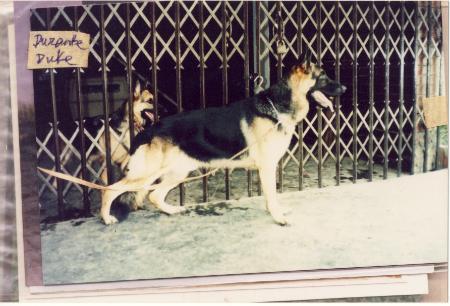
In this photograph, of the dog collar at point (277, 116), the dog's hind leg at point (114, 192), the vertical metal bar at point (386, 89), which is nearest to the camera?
the dog's hind leg at point (114, 192)

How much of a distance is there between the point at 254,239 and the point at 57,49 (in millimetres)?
1651

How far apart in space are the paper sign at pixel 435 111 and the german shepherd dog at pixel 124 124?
189 centimetres

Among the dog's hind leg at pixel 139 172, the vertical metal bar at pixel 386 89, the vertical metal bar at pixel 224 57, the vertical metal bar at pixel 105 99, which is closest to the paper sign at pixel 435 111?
the vertical metal bar at pixel 386 89

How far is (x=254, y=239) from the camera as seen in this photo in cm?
251

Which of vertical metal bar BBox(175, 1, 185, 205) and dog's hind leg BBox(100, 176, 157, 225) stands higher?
vertical metal bar BBox(175, 1, 185, 205)

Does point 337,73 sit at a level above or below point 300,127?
above

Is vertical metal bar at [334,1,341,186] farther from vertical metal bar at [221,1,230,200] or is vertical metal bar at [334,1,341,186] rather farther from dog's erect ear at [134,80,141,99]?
dog's erect ear at [134,80,141,99]

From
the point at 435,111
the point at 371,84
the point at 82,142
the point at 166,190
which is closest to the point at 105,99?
the point at 82,142

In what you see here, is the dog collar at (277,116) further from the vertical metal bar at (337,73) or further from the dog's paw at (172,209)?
the dog's paw at (172,209)

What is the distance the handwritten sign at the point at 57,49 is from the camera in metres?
2.27

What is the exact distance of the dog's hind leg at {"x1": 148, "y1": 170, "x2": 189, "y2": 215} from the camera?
2596mm

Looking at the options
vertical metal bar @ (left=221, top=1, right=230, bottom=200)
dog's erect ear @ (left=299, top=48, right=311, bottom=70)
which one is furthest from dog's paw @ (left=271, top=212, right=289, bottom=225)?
dog's erect ear @ (left=299, top=48, right=311, bottom=70)

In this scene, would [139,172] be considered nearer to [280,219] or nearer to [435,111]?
[280,219]

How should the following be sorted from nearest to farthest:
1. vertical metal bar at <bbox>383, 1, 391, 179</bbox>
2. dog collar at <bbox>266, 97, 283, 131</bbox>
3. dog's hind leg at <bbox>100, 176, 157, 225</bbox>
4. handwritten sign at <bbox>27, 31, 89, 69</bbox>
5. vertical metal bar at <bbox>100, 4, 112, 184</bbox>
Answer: handwritten sign at <bbox>27, 31, 89, 69</bbox>, vertical metal bar at <bbox>100, 4, 112, 184</bbox>, dog's hind leg at <bbox>100, 176, 157, 225</bbox>, dog collar at <bbox>266, 97, 283, 131</bbox>, vertical metal bar at <bbox>383, 1, 391, 179</bbox>
